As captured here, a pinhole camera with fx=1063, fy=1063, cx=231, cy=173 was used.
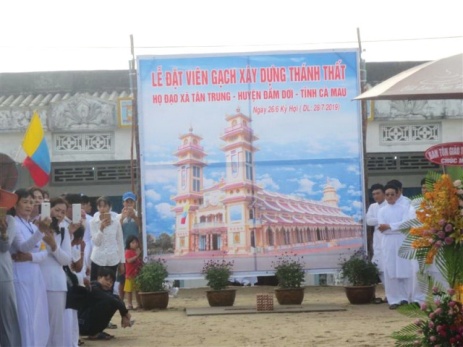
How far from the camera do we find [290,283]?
560 inches

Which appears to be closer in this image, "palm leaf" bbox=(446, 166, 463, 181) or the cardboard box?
"palm leaf" bbox=(446, 166, 463, 181)

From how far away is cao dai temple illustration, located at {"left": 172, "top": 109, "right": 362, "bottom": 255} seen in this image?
14.4 metres

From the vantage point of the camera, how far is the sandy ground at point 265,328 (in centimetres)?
1023

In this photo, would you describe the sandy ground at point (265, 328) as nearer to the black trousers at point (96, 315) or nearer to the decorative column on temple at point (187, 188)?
the black trousers at point (96, 315)

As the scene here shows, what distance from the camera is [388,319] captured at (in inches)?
479

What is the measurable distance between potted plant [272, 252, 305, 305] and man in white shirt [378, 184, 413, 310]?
1.16 metres

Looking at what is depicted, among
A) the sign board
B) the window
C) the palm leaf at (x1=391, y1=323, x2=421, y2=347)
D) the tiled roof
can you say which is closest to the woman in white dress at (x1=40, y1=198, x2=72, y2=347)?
the palm leaf at (x1=391, y1=323, x2=421, y2=347)

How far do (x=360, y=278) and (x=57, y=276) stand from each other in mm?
6350

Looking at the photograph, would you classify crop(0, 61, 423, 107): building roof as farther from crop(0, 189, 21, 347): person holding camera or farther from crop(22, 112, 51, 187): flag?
crop(0, 189, 21, 347): person holding camera

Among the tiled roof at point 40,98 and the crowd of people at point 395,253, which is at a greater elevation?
the tiled roof at point 40,98

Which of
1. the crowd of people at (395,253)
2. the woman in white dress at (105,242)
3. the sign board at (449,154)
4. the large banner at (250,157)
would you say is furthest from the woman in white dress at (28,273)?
the crowd of people at (395,253)

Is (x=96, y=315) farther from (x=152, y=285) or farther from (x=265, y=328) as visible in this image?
(x=152, y=285)

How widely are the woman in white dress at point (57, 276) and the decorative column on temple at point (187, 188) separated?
550 centimetres

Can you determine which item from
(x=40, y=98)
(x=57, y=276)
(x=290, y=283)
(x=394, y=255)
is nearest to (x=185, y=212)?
(x=290, y=283)
